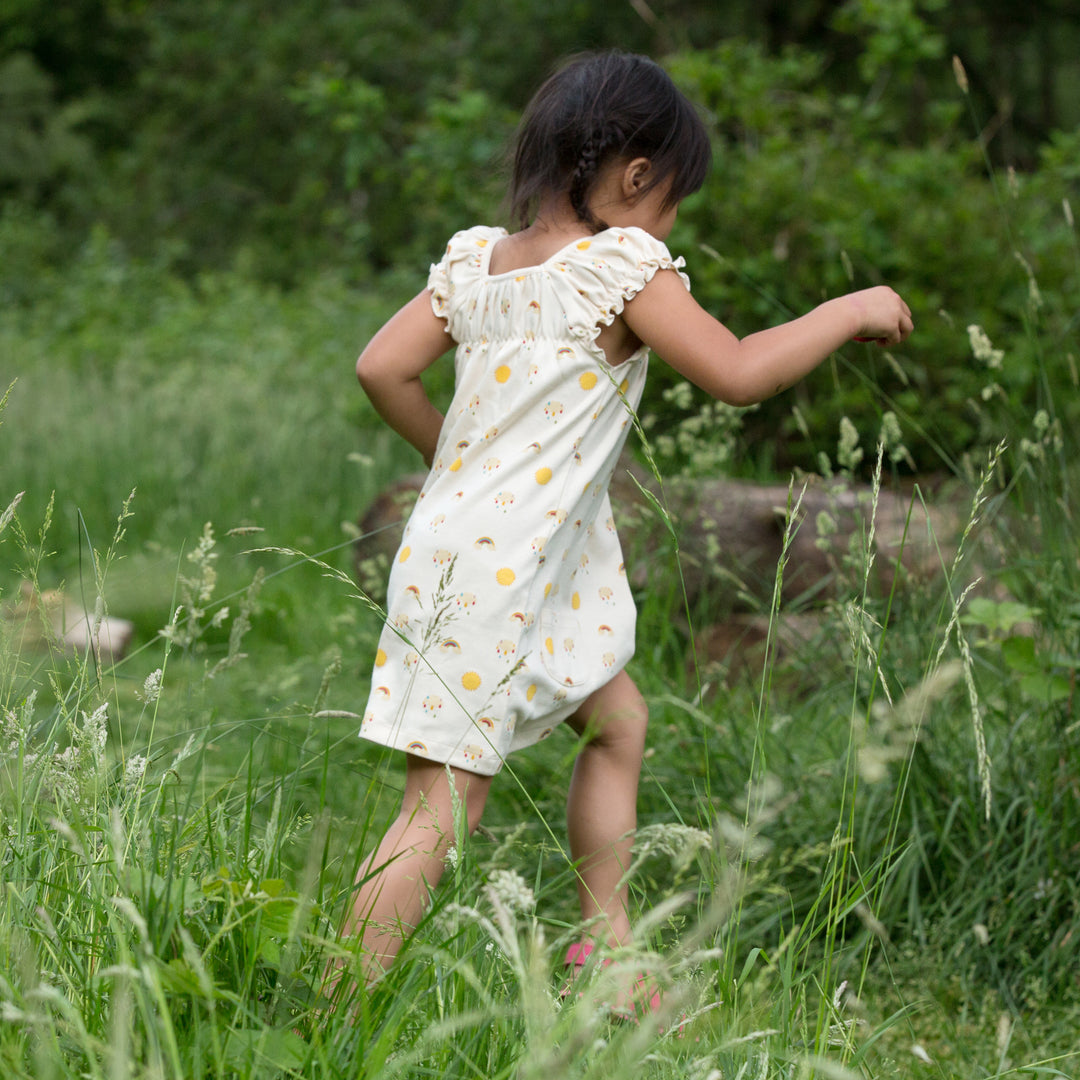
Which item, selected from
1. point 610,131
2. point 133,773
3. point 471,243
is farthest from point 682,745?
point 133,773

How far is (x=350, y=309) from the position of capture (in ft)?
38.7

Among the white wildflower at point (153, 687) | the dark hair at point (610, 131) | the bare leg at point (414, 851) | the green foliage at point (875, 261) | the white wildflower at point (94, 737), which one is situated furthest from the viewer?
the green foliage at point (875, 261)

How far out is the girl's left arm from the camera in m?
2.13

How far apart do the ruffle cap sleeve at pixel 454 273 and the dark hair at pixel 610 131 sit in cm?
13

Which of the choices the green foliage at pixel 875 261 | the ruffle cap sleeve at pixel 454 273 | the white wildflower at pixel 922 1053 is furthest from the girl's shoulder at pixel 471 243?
the green foliage at pixel 875 261

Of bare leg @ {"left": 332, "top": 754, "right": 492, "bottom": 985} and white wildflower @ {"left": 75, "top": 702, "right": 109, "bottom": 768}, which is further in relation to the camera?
bare leg @ {"left": 332, "top": 754, "right": 492, "bottom": 985}

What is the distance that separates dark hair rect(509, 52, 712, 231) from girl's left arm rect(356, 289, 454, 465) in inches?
10.4

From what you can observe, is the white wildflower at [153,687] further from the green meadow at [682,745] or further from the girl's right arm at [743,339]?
the girl's right arm at [743,339]

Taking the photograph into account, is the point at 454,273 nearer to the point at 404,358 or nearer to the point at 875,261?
→ the point at 404,358

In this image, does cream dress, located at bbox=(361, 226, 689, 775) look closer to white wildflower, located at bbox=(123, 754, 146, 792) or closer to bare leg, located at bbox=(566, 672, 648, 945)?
bare leg, located at bbox=(566, 672, 648, 945)

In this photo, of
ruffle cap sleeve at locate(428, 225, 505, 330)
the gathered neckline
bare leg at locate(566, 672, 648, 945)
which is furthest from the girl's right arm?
bare leg at locate(566, 672, 648, 945)

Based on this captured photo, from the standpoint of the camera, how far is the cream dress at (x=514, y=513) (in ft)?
6.30

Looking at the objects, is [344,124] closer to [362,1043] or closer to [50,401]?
[50,401]

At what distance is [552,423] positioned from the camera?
78.5 inches
